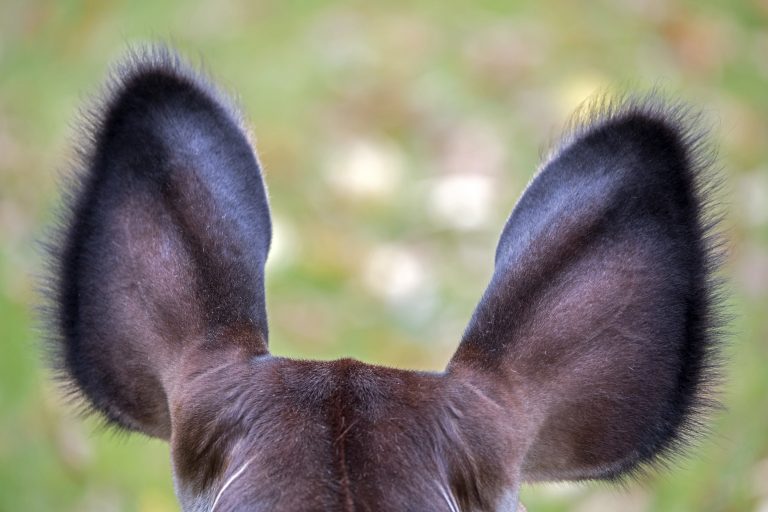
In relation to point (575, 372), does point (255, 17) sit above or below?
above

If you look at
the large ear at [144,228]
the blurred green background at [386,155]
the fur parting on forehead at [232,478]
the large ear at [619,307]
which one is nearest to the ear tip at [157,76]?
the large ear at [144,228]

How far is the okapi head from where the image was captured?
2.03 m

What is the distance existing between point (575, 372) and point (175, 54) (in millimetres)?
A: 976

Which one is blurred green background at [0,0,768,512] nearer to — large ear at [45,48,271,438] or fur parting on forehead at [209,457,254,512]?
large ear at [45,48,271,438]

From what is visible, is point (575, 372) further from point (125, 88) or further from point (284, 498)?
point (125, 88)

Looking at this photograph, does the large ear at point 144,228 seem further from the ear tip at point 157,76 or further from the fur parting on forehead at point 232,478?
the fur parting on forehead at point 232,478

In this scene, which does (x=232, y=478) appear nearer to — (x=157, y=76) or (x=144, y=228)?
(x=144, y=228)

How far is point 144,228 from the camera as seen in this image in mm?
2455

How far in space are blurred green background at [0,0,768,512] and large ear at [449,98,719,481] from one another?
2288 mm

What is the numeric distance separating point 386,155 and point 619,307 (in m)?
4.31

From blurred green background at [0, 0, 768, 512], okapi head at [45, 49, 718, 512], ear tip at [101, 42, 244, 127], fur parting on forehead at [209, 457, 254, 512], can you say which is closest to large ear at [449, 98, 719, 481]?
okapi head at [45, 49, 718, 512]

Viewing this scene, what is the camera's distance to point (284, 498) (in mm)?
1859

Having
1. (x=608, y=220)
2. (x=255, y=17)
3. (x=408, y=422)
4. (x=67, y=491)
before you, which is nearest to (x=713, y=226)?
(x=608, y=220)

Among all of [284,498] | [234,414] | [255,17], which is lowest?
[284,498]
